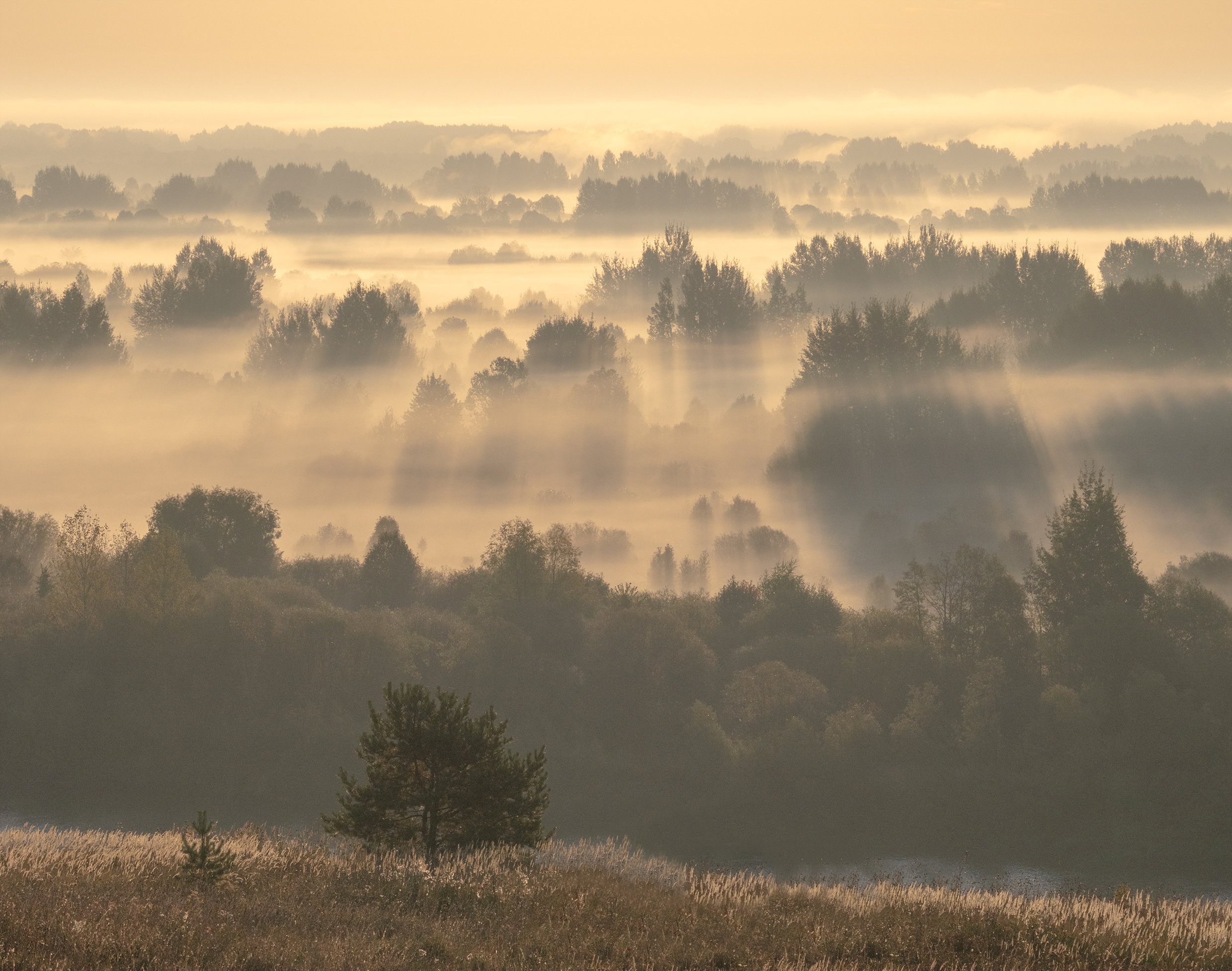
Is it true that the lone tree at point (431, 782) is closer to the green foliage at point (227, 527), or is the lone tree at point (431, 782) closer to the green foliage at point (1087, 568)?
the green foliage at point (1087, 568)

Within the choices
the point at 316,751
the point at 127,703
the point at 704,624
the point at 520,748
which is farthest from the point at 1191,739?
the point at 127,703

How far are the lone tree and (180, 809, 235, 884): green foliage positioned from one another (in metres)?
5.73

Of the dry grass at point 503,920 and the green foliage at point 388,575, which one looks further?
the green foliage at point 388,575

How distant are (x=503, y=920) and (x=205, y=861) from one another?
785cm

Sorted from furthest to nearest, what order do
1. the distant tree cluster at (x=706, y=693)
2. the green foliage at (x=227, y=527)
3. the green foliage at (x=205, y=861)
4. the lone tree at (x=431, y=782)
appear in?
the green foliage at (x=227, y=527), the distant tree cluster at (x=706, y=693), the lone tree at (x=431, y=782), the green foliage at (x=205, y=861)

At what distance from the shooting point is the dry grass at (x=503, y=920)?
24422mm

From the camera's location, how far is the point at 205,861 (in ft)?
99.4

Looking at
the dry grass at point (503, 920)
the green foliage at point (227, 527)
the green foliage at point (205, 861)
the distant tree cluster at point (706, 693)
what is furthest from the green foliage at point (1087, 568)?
the green foliage at point (205, 861)

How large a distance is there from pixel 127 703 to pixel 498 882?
9375 centimetres

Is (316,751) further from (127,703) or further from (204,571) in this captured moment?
(204,571)

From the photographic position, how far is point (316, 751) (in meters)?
111

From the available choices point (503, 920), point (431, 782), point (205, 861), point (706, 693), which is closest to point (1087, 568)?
point (706, 693)

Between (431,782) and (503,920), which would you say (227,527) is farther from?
(503,920)

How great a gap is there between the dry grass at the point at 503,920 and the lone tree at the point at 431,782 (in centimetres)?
126
